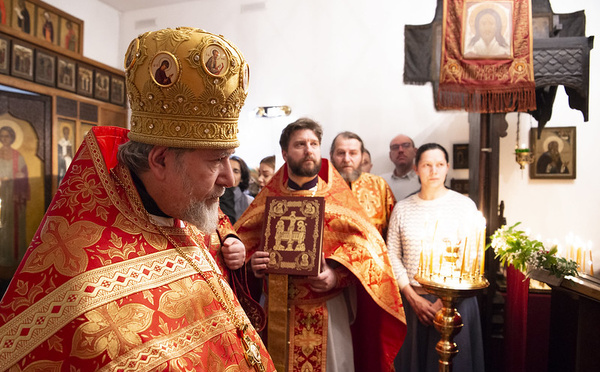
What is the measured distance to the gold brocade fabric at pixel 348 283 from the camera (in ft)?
9.41

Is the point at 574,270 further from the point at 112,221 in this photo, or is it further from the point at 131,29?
the point at 131,29

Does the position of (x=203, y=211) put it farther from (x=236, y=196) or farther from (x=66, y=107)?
(x=66, y=107)

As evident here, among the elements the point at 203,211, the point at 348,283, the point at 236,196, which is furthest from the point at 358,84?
the point at 203,211

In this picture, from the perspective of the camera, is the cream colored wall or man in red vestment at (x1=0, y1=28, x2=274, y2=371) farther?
the cream colored wall

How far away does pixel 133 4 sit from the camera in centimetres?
704

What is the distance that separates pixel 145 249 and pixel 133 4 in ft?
22.4

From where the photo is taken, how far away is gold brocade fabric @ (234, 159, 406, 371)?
287 cm

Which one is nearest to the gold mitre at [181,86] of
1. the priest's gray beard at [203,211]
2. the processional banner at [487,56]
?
the priest's gray beard at [203,211]

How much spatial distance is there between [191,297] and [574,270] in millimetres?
2716

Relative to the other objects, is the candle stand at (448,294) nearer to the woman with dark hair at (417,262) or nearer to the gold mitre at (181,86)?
the woman with dark hair at (417,262)

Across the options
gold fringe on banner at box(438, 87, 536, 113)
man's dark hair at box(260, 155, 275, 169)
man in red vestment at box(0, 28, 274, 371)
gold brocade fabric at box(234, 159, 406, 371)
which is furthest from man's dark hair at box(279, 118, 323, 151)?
man's dark hair at box(260, 155, 275, 169)

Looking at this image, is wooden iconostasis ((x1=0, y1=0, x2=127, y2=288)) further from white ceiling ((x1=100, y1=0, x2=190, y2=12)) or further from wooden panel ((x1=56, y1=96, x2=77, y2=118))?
white ceiling ((x1=100, y1=0, x2=190, y2=12))

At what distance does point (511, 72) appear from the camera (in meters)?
3.69

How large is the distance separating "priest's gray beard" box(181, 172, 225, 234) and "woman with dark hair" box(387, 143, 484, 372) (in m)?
2.43
